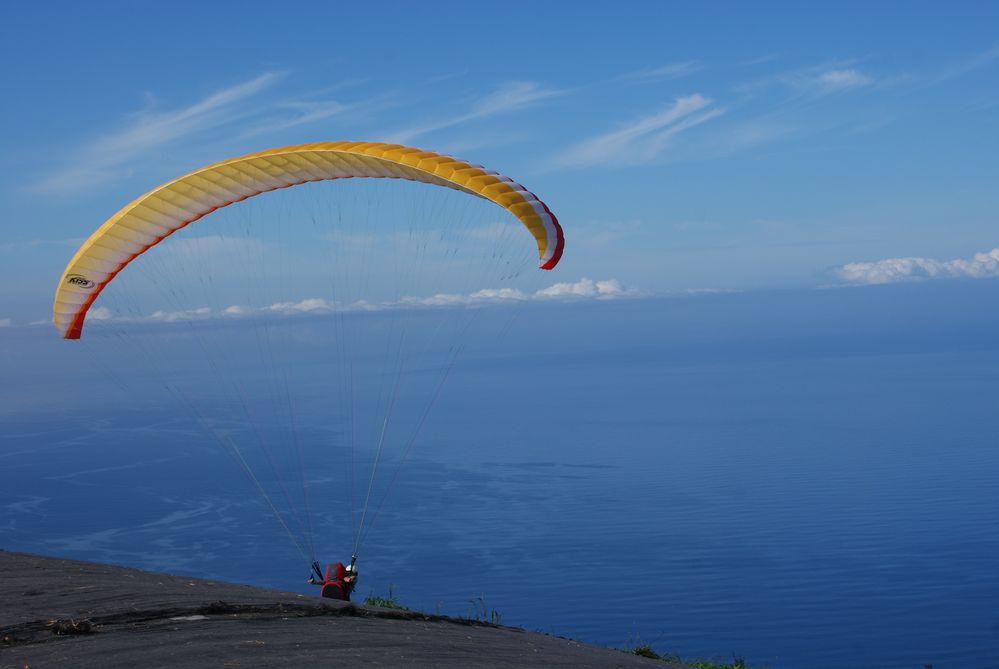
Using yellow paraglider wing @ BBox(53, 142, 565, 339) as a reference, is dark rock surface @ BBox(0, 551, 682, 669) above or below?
below

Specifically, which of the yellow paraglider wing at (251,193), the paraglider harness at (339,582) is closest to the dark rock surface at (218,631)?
the paraglider harness at (339,582)

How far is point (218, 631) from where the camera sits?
24.8 ft

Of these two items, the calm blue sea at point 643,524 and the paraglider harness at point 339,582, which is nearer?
the paraglider harness at point 339,582

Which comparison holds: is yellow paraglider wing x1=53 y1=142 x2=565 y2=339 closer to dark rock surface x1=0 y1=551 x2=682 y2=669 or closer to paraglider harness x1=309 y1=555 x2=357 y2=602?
paraglider harness x1=309 y1=555 x2=357 y2=602

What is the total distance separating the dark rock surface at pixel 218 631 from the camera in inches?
265

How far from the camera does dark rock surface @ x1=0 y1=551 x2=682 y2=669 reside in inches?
265

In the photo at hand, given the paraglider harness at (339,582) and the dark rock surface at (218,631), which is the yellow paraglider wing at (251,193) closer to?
the paraglider harness at (339,582)

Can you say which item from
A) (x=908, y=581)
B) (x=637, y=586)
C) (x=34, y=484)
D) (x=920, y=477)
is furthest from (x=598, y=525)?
(x=34, y=484)

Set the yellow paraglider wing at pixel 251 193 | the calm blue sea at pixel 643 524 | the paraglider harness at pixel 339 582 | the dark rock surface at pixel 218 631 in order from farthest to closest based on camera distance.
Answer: the calm blue sea at pixel 643 524
the yellow paraglider wing at pixel 251 193
the paraglider harness at pixel 339 582
the dark rock surface at pixel 218 631

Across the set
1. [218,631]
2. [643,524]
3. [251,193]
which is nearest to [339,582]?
[218,631]

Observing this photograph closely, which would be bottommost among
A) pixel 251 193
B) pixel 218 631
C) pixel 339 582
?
pixel 218 631

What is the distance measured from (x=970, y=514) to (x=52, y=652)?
89.3m

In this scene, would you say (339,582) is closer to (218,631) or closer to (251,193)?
(218,631)

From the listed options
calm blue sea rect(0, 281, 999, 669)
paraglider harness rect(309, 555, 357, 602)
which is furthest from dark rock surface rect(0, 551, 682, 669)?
calm blue sea rect(0, 281, 999, 669)
